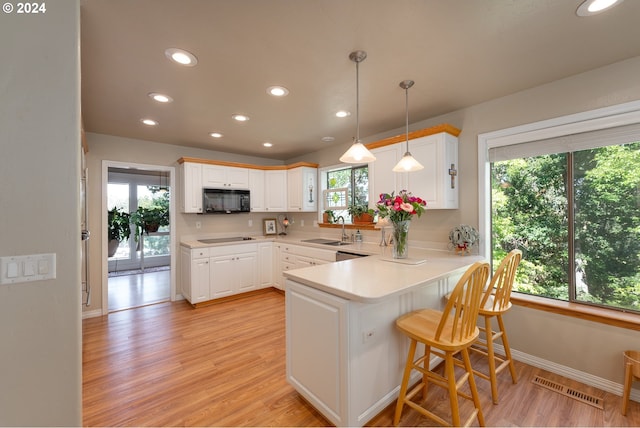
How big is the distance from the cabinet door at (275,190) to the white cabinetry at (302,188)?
12 centimetres

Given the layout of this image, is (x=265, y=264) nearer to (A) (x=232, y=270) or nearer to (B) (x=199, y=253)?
(A) (x=232, y=270)

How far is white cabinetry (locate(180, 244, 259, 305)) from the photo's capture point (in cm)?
373

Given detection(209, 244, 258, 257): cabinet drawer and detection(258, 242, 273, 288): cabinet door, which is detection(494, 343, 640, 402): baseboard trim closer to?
detection(258, 242, 273, 288): cabinet door

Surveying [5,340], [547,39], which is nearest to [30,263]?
[5,340]

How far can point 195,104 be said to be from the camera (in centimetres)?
261

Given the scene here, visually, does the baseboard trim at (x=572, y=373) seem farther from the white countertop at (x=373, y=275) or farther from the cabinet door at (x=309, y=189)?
the cabinet door at (x=309, y=189)

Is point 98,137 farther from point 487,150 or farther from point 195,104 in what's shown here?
point 487,150

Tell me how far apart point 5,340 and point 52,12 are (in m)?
1.43

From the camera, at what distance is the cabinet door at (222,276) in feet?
12.7

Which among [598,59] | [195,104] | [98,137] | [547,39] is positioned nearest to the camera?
[547,39]

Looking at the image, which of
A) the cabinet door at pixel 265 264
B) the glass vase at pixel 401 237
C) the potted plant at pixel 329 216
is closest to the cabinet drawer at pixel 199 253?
the cabinet door at pixel 265 264


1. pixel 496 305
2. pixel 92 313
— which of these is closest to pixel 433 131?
pixel 496 305

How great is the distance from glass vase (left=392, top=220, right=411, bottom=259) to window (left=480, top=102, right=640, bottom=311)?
1.03 metres

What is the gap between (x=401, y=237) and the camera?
232 cm
